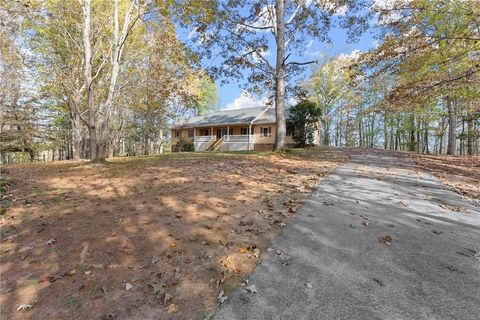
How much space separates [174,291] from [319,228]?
235 cm

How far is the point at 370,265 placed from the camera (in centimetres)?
280

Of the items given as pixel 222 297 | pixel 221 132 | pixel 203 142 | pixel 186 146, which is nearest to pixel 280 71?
pixel 222 297

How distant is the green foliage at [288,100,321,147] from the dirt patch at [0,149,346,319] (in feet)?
48.0

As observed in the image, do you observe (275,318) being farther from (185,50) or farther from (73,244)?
(185,50)

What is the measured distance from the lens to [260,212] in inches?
172

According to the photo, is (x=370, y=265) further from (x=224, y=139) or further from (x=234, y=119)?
(x=234, y=119)

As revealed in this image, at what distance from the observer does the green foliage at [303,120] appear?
19.9 meters

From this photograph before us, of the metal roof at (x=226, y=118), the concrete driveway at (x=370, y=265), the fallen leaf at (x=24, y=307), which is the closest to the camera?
the concrete driveway at (x=370, y=265)

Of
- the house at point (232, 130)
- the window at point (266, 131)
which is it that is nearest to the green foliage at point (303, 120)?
the house at point (232, 130)

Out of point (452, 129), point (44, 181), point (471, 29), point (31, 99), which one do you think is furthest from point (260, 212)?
point (31, 99)

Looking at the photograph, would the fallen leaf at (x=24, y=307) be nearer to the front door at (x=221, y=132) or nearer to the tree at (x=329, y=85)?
the front door at (x=221, y=132)

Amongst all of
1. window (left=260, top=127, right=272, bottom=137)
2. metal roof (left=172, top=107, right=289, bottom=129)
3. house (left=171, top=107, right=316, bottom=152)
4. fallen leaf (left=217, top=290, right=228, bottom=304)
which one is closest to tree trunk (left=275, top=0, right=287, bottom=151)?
house (left=171, top=107, right=316, bottom=152)

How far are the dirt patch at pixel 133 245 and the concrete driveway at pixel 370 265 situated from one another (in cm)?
34

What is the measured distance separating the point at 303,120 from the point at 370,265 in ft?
59.6
